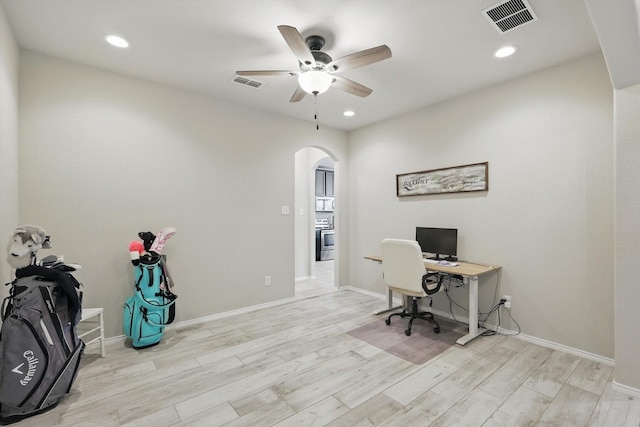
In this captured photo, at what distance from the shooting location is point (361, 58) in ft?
7.00

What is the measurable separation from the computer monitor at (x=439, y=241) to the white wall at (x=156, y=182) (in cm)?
182

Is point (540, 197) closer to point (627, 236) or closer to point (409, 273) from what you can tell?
point (627, 236)

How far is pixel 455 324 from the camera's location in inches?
138

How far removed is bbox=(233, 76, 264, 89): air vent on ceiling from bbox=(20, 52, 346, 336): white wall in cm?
61

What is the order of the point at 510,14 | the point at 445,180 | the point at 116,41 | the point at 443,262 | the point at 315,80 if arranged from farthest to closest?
1. the point at 445,180
2. the point at 443,262
3. the point at 116,41
4. the point at 315,80
5. the point at 510,14

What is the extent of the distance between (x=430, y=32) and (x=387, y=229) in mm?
2697

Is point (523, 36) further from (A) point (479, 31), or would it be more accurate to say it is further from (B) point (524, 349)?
(B) point (524, 349)

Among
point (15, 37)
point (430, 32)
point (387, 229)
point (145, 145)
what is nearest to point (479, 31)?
point (430, 32)

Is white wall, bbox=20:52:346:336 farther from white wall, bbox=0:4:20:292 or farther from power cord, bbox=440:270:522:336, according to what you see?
power cord, bbox=440:270:522:336

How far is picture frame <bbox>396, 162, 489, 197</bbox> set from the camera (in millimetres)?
3404

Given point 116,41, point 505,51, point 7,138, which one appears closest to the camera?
point 7,138

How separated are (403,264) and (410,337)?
758 millimetres

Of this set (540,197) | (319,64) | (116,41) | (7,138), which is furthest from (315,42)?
(540,197)

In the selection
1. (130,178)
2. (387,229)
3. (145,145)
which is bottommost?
(387,229)
